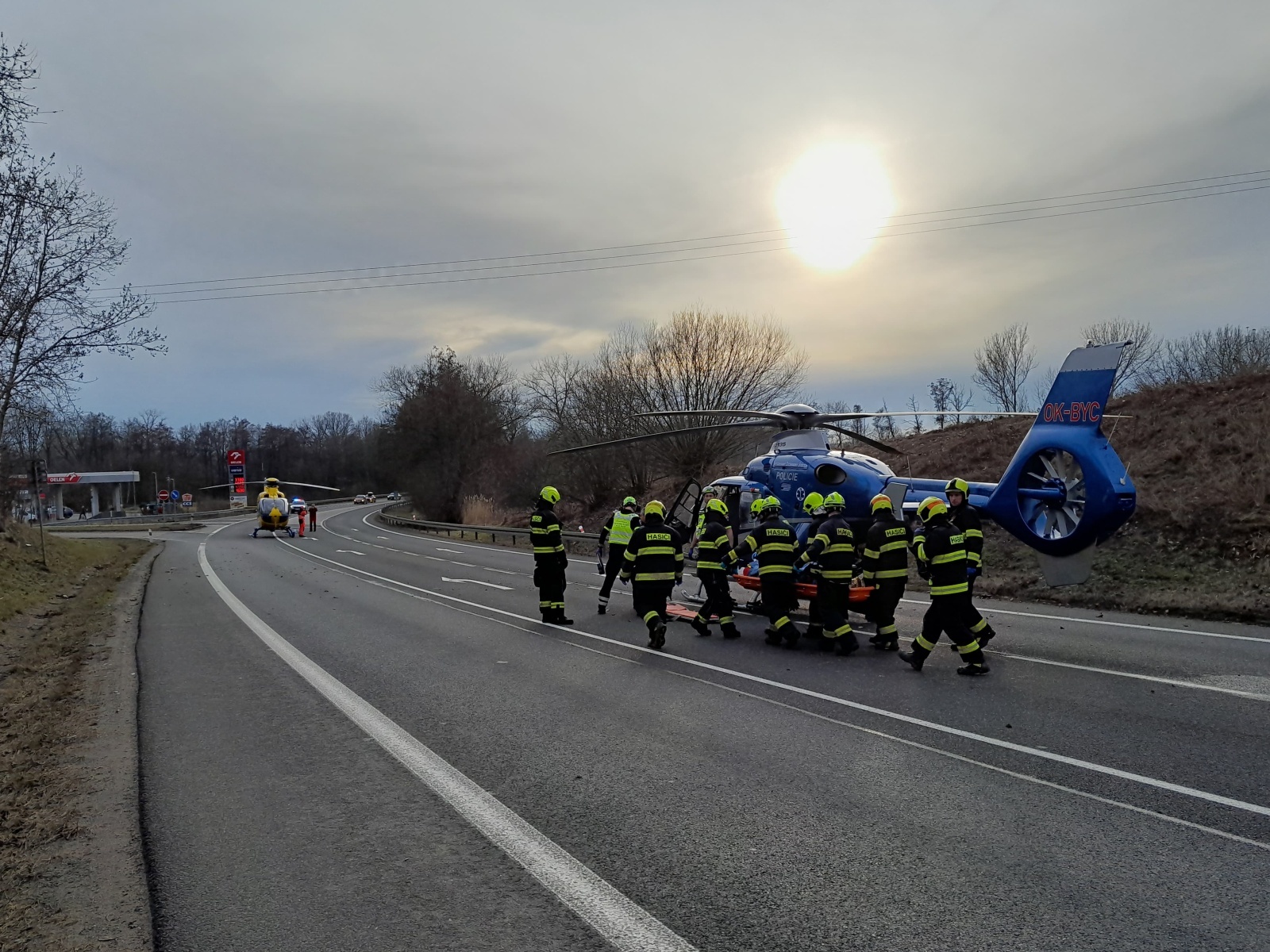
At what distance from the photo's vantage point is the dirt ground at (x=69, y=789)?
3.86 metres

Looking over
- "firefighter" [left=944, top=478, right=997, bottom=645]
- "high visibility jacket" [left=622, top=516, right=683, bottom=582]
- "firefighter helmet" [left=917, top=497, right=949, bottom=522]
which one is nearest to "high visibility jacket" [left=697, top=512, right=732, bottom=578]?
"high visibility jacket" [left=622, top=516, right=683, bottom=582]

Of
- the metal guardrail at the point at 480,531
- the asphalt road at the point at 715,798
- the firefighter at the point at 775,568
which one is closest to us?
the asphalt road at the point at 715,798

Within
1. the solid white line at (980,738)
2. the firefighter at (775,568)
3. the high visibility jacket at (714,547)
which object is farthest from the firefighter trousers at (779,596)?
the solid white line at (980,738)

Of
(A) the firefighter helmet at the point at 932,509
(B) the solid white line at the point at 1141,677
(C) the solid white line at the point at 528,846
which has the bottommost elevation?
(B) the solid white line at the point at 1141,677

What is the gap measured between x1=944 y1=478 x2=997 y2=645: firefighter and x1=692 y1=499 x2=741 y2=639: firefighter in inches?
118

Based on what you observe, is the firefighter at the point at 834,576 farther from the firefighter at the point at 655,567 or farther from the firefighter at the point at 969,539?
the firefighter at the point at 655,567

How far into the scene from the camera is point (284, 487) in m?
118

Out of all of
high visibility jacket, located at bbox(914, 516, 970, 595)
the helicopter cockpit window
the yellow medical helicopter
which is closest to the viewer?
high visibility jacket, located at bbox(914, 516, 970, 595)

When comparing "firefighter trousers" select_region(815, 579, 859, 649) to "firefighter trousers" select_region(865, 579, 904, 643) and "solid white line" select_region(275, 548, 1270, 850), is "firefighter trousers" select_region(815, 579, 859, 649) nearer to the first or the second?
"firefighter trousers" select_region(865, 579, 904, 643)

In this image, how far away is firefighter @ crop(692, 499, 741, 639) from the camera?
11305mm

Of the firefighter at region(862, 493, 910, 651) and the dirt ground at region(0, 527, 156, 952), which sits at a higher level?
the firefighter at region(862, 493, 910, 651)

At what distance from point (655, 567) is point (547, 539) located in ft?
7.65

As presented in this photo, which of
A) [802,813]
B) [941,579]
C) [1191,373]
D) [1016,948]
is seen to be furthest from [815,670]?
[1191,373]

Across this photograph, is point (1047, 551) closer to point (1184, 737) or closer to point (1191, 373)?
point (1184, 737)
